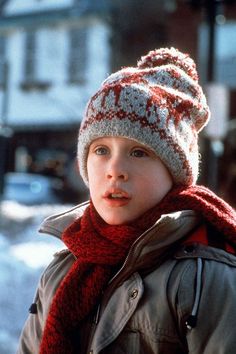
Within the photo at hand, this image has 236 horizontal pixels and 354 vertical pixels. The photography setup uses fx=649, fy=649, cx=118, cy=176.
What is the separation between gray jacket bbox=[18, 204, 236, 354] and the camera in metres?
1.77

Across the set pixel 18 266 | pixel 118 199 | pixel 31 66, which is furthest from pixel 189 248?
pixel 31 66

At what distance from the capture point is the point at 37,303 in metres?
2.32

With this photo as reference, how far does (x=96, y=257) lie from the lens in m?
2.01

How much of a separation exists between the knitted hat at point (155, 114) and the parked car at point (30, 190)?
16.1 metres

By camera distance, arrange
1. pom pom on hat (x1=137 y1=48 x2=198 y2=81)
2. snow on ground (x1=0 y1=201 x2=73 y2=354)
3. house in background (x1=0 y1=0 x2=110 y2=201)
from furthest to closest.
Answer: house in background (x1=0 y1=0 x2=110 y2=201) → snow on ground (x1=0 y1=201 x2=73 y2=354) → pom pom on hat (x1=137 y1=48 x2=198 y2=81)

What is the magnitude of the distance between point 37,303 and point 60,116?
21.5m

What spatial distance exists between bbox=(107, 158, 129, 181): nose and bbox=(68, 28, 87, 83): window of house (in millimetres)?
21308

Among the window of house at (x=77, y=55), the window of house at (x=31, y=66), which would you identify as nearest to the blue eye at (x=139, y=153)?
the window of house at (x=77, y=55)

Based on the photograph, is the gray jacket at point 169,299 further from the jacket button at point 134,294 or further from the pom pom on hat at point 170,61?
the pom pom on hat at point 170,61

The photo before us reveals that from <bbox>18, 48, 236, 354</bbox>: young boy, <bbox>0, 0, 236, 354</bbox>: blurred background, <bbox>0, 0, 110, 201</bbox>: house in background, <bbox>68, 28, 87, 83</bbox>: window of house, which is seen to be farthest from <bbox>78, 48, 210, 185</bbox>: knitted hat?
<bbox>68, 28, 87, 83</bbox>: window of house

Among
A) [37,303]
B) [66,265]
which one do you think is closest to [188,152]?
[66,265]

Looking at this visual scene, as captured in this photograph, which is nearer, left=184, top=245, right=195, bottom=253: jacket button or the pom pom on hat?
left=184, top=245, right=195, bottom=253: jacket button

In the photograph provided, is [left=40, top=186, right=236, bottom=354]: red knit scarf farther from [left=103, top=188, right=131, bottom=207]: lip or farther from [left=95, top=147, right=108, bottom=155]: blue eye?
[left=95, top=147, right=108, bottom=155]: blue eye

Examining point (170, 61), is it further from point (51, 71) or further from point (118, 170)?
point (51, 71)
